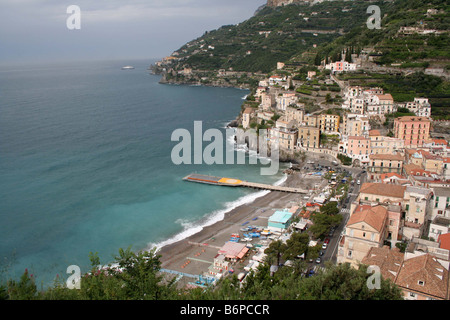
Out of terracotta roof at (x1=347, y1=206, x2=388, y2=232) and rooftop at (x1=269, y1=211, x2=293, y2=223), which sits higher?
terracotta roof at (x1=347, y1=206, x2=388, y2=232)

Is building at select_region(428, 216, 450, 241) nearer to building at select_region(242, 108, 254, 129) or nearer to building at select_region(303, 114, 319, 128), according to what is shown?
building at select_region(303, 114, 319, 128)

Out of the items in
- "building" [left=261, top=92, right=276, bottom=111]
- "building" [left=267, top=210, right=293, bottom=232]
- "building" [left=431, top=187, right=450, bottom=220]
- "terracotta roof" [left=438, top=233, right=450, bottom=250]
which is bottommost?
"building" [left=267, top=210, right=293, bottom=232]

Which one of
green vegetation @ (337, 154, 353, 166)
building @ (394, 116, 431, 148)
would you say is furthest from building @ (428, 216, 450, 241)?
building @ (394, 116, 431, 148)

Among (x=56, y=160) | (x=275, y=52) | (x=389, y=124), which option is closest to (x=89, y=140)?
(x=56, y=160)

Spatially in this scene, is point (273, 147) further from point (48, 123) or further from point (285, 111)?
point (48, 123)

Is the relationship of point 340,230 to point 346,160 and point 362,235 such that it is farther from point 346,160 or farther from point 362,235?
point 346,160

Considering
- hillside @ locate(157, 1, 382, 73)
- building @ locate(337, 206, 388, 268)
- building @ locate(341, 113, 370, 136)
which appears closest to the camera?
building @ locate(337, 206, 388, 268)

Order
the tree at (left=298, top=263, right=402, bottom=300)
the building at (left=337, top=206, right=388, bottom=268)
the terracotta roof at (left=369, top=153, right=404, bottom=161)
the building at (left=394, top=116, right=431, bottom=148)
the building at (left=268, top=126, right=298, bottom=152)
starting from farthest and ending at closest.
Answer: the building at (left=268, top=126, right=298, bottom=152) → the building at (left=394, top=116, right=431, bottom=148) → the terracotta roof at (left=369, top=153, right=404, bottom=161) → the building at (left=337, top=206, right=388, bottom=268) → the tree at (left=298, top=263, right=402, bottom=300)
